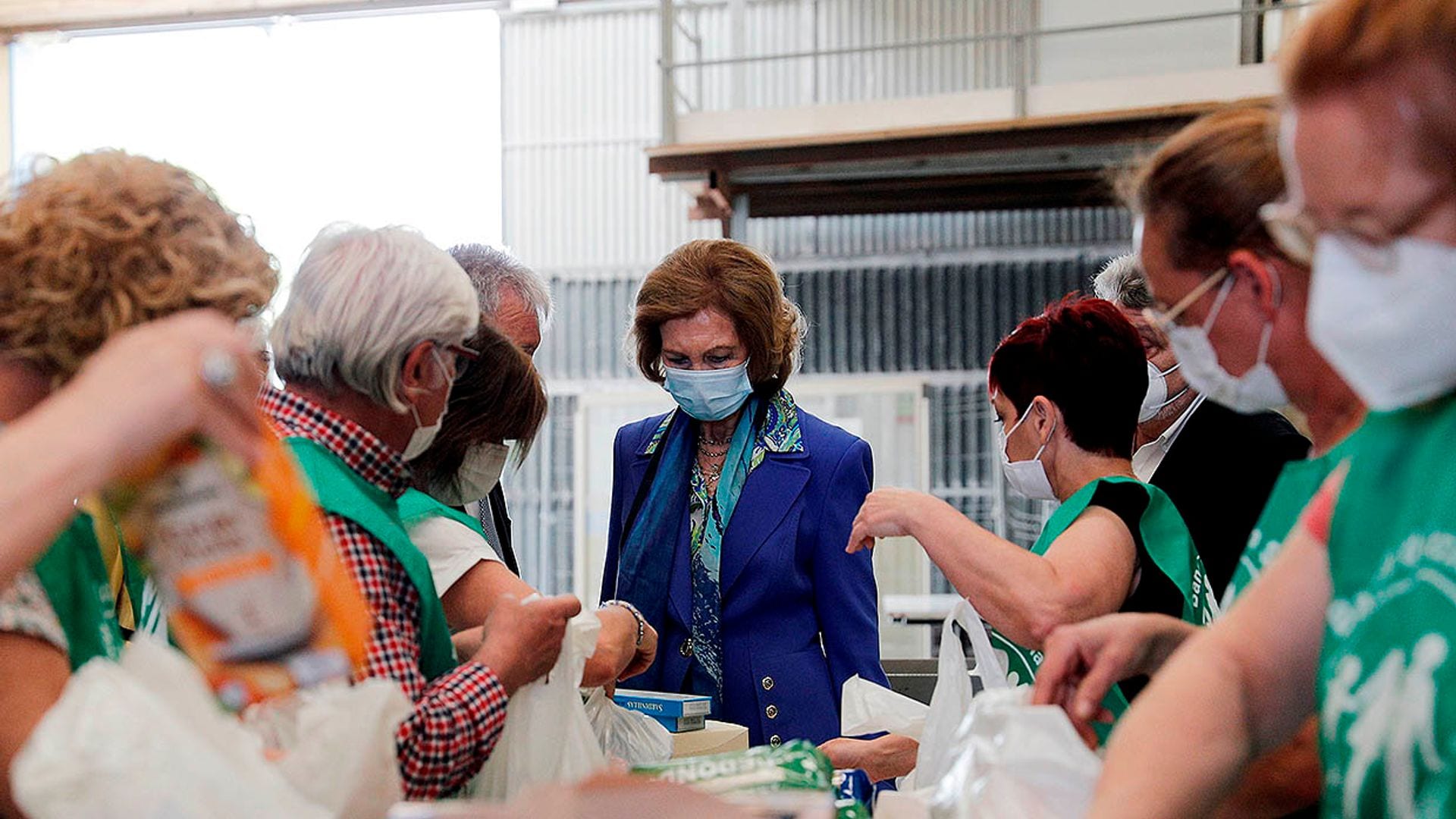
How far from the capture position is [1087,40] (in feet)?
22.4

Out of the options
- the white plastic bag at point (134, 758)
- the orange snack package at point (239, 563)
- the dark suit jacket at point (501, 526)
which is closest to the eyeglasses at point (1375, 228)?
the orange snack package at point (239, 563)

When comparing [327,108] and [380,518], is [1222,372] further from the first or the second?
[327,108]

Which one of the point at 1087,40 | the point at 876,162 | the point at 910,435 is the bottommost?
the point at 910,435

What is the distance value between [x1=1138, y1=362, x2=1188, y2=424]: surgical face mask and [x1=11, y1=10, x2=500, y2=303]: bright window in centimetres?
649

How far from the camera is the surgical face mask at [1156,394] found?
2.79 meters

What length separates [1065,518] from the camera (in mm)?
1958

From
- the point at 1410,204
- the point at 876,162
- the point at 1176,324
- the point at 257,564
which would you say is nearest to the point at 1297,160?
the point at 1410,204

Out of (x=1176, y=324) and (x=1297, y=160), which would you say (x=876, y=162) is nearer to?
(x=1176, y=324)

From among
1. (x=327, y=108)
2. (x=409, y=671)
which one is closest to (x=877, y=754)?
(x=409, y=671)

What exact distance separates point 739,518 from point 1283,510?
1.63m

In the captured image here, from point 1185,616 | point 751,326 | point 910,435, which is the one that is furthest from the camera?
point 910,435

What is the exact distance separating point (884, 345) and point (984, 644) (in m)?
6.04

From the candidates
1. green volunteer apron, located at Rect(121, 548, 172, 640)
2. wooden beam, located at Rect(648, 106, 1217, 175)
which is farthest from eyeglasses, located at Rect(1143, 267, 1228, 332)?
wooden beam, located at Rect(648, 106, 1217, 175)

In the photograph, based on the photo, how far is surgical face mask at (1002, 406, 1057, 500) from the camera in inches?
85.6
